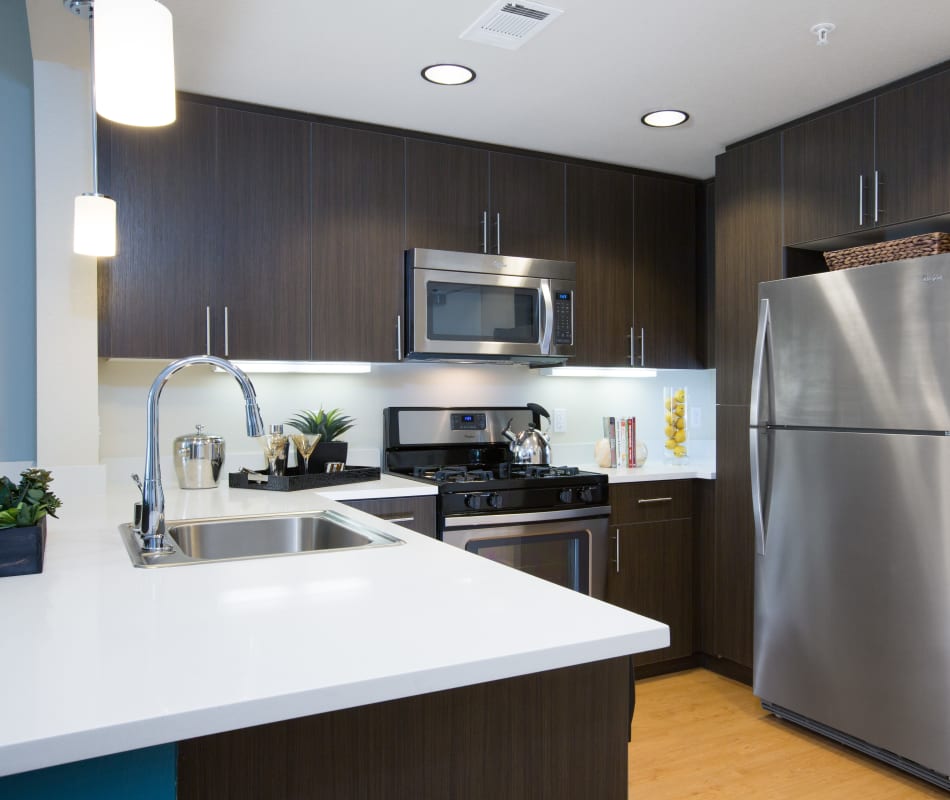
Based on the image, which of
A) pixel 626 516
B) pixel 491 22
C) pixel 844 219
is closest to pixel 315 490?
pixel 626 516

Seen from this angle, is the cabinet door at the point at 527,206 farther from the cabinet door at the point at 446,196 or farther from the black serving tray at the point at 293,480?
the black serving tray at the point at 293,480

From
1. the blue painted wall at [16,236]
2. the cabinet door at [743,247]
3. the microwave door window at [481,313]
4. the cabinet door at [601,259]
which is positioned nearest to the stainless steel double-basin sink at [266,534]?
the blue painted wall at [16,236]

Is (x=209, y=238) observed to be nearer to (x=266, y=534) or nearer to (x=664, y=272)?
(x=266, y=534)

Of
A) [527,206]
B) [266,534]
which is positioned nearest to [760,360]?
[527,206]

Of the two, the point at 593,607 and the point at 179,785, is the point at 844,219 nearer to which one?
the point at 593,607

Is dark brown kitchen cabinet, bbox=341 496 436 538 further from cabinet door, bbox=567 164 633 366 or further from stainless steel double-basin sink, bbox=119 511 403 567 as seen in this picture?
cabinet door, bbox=567 164 633 366

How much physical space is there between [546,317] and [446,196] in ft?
2.12

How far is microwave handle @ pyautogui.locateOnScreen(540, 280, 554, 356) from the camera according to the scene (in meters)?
3.38

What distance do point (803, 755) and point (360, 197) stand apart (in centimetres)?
252

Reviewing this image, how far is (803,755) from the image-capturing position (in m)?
2.65

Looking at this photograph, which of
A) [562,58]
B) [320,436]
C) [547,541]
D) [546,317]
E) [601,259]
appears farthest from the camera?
[601,259]

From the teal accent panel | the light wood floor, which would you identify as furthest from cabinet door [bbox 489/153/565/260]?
the teal accent panel

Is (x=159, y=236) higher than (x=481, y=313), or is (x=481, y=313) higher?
(x=159, y=236)

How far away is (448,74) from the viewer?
2650mm
